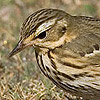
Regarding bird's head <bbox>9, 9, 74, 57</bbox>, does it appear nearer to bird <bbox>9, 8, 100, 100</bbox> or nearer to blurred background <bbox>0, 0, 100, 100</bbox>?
bird <bbox>9, 8, 100, 100</bbox>

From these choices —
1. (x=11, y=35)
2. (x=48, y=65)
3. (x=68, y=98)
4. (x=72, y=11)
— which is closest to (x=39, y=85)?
(x=68, y=98)

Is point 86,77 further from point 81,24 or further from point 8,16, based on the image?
point 8,16

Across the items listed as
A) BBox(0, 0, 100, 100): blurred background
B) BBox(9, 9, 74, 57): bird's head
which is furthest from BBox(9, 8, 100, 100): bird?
BBox(0, 0, 100, 100): blurred background

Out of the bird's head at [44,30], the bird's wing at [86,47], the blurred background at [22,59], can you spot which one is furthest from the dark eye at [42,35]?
the blurred background at [22,59]

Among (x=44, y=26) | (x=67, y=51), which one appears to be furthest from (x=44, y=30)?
(x=67, y=51)

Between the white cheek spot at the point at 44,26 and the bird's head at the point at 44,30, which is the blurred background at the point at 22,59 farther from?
the white cheek spot at the point at 44,26

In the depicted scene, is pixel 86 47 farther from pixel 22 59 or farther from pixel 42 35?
pixel 22 59
